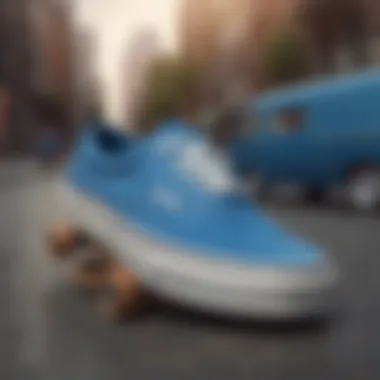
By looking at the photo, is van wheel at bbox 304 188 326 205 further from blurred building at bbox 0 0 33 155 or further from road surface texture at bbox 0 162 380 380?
blurred building at bbox 0 0 33 155

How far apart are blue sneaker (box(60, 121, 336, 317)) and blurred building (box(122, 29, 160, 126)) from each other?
0.06 ft

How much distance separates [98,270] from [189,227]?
0.05 metres

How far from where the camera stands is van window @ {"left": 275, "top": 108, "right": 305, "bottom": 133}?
0.30m

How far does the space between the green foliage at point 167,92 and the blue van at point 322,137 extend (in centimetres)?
3

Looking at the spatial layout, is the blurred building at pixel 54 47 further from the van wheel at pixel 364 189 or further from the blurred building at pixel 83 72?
the van wheel at pixel 364 189

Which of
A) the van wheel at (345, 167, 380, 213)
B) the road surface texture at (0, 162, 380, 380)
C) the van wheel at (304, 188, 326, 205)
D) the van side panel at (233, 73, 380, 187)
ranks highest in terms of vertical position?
the van side panel at (233, 73, 380, 187)

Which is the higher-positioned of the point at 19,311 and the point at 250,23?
the point at 250,23

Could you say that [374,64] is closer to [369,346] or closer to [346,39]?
[346,39]

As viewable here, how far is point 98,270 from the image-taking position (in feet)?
1.15

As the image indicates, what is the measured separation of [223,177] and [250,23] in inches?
2.6

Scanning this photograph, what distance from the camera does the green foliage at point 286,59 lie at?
303mm

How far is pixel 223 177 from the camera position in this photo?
Answer: 1.08 ft

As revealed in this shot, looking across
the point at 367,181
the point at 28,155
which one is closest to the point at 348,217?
the point at 367,181

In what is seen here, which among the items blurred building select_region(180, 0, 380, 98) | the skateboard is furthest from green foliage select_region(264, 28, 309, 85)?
the skateboard
